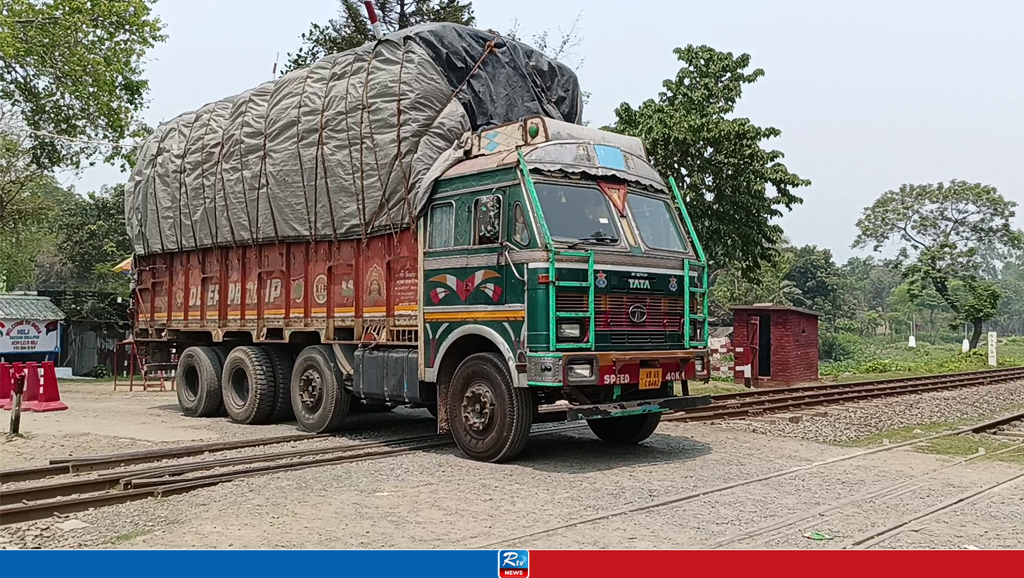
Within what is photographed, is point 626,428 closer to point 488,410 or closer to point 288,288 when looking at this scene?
point 488,410

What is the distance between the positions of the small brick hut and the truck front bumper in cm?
1206

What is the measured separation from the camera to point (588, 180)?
30.9 ft

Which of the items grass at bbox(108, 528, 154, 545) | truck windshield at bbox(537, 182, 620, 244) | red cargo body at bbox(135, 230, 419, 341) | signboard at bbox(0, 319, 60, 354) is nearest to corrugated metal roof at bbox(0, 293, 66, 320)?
signboard at bbox(0, 319, 60, 354)

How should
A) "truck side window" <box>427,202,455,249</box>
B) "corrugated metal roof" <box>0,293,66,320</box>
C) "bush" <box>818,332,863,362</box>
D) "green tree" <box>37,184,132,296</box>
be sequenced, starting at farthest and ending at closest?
"bush" <box>818,332,863,362</box> < "green tree" <box>37,184,132,296</box> < "corrugated metal roof" <box>0,293,66,320</box> < "truck side window" <box>427,202,455,249</box>

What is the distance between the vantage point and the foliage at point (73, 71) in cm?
2314

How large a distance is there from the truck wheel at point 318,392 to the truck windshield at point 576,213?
13.6ft

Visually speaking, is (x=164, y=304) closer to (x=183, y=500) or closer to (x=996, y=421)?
(x=183, y=500)

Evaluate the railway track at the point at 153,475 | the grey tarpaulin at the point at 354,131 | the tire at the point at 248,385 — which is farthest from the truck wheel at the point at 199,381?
the railway track at the point at 153,475

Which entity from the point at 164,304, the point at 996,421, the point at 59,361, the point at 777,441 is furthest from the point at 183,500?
the point at 59,361

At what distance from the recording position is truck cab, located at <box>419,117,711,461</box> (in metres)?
8.58

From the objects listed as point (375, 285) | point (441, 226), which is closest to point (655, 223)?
point (441, 226)

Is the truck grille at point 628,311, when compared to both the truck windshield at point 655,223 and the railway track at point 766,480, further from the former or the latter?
the railway track at point 766,480
